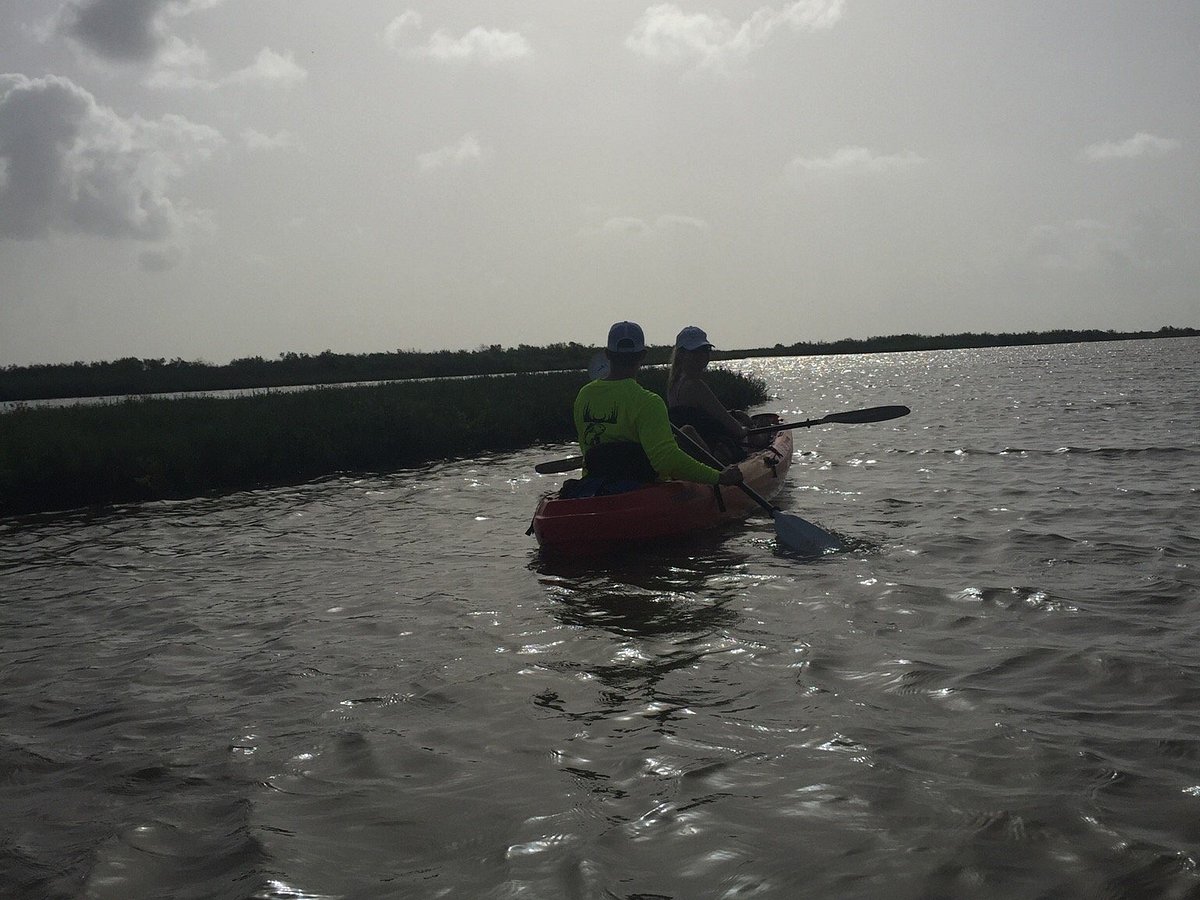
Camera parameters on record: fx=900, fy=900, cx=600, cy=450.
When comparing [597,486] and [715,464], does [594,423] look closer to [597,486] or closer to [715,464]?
[597,486]

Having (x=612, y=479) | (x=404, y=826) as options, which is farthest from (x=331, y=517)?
(x=404, y=826)

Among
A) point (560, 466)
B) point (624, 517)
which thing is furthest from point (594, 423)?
point (560, 466)

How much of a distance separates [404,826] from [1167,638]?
15.6 ft

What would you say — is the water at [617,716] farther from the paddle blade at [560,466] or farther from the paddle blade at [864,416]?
the paddle blade at [864,416]

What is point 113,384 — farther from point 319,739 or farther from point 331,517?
point 319,739

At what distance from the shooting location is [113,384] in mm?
47406

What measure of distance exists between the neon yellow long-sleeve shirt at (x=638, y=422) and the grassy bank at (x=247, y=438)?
867cm

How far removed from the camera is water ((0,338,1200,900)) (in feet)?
10.9

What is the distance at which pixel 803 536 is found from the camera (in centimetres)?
897

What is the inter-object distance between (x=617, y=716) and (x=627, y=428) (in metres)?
4.62

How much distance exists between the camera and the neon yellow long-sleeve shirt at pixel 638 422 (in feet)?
29.2

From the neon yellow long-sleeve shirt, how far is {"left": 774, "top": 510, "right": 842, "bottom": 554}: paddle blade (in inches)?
35.9

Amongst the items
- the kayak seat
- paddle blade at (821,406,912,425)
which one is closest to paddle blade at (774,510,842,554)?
the kayak seat

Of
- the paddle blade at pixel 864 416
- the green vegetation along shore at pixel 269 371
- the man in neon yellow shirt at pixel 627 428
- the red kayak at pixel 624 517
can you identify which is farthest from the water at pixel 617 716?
the green vegetation along shore at pixel 269 371
